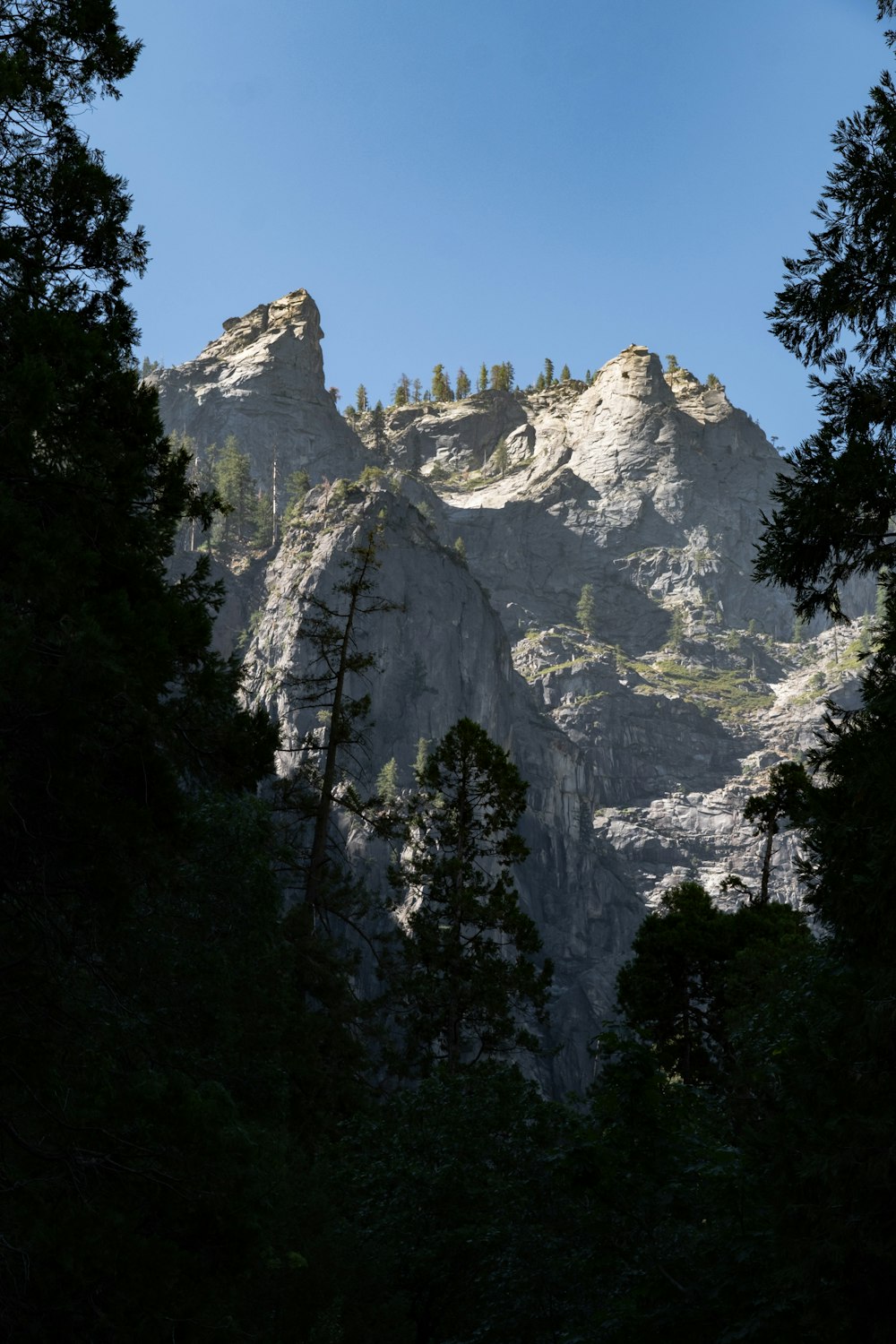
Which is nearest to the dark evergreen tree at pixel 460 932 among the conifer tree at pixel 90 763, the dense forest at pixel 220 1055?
the dense forest at pixel 220 1055

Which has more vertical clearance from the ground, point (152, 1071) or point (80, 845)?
point (80, 845)

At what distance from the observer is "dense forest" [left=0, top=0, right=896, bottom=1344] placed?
300 inches

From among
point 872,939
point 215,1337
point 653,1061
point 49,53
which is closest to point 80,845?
point 215,1337

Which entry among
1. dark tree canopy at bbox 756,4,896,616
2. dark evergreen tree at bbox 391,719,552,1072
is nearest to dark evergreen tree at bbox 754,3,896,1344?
dark tree canopy at bbox 756,4,896,616

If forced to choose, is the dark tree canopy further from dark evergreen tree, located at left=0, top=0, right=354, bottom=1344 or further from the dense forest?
dark evergreen tree, located at left=0, top=0, right=354, bottom=1344

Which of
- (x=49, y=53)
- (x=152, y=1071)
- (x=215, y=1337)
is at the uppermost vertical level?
(x=49, y=53)

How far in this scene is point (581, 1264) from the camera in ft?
32.3

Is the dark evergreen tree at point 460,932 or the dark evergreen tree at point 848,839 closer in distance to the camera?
the dark evergreen tree at point 848,839

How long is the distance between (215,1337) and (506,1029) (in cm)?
2017

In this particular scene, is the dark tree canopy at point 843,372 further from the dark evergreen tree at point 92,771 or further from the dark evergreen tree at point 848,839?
the dark evergreen tree at point 92,771

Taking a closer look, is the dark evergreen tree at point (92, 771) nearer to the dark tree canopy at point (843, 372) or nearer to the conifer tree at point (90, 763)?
the conifer tree at point (90, 763)

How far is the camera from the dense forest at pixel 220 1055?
7.62 metres

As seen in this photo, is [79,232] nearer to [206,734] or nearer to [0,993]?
[206,734]

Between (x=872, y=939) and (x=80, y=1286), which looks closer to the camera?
(x=80, y=1286)
